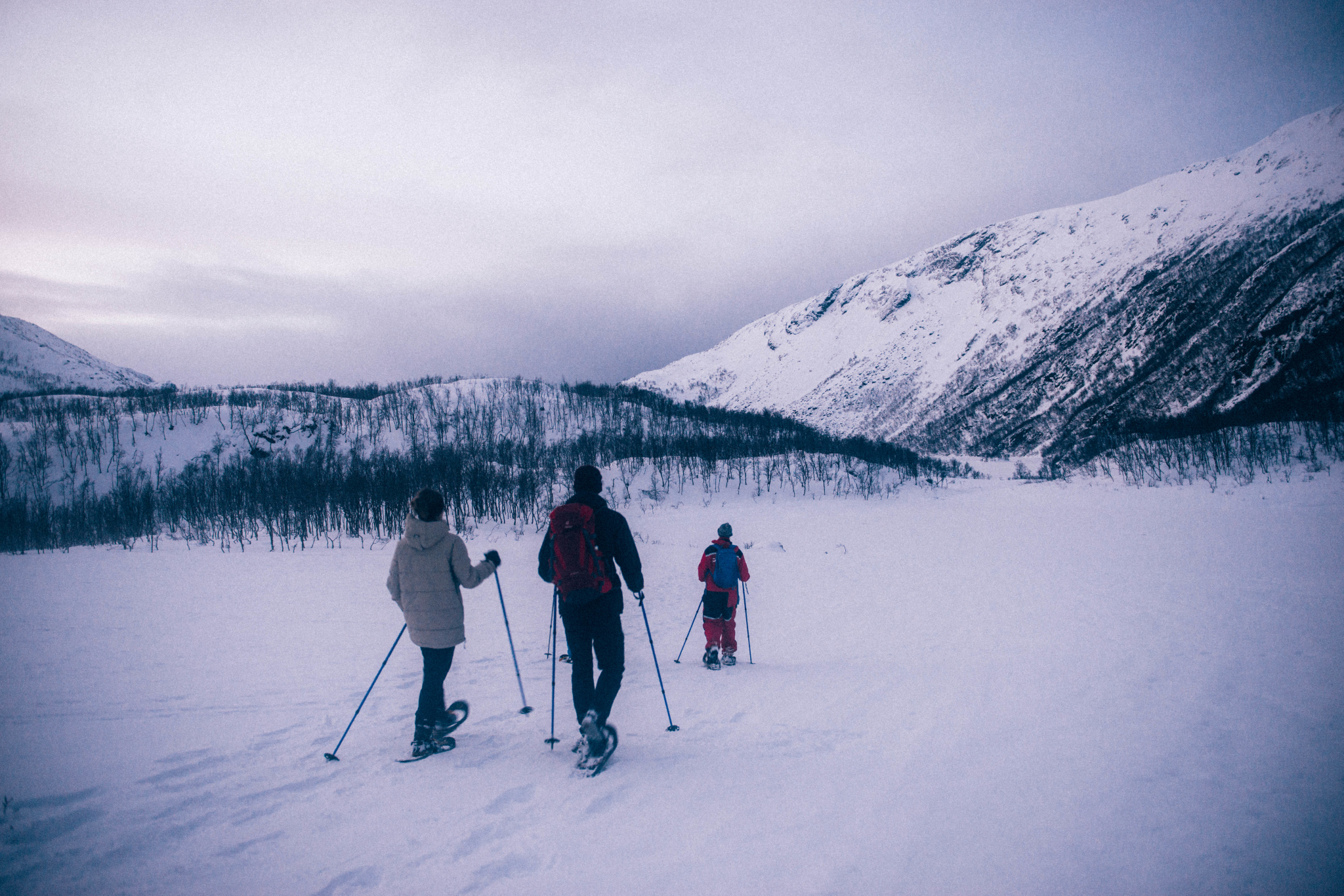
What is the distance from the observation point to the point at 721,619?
8.05m

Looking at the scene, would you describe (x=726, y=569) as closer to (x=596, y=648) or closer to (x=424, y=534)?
(x=596, y=648)

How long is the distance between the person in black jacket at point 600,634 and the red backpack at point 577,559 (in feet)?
0.25

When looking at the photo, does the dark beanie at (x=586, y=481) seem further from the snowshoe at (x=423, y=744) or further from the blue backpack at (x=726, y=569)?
the blue backpack at (x=726, y=569)

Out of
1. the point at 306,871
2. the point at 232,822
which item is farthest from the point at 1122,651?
the point at 232,822

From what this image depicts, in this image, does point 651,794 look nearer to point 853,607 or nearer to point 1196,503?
point 853,607

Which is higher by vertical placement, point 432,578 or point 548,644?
point 432,578

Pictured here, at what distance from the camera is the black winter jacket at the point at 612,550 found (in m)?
4.70

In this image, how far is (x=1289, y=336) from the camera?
63219 millimetres

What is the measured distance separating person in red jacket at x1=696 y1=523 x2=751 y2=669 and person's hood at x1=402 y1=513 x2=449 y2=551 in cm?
407

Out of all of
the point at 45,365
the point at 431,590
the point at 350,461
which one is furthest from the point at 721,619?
the point at 45,365

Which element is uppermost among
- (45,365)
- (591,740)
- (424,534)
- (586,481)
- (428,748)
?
(45,365)

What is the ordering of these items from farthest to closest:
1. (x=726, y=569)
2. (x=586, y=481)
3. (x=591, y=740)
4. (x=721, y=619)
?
(x=721, y=619)
(x=726, y=569)
(x=586, y=481)
(x=591, y=740)

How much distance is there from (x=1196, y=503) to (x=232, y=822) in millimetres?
31060

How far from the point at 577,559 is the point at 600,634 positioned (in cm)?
68
